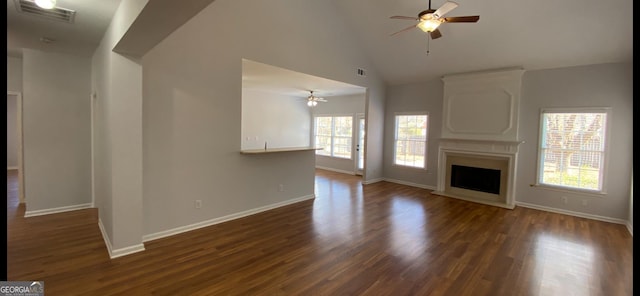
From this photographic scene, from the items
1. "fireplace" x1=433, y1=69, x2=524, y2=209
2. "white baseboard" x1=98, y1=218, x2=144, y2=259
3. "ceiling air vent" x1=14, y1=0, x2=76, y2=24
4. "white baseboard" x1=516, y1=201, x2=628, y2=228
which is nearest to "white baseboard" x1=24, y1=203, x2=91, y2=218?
"white baseboard" x1=98, y1=218, x2=144, y2=259

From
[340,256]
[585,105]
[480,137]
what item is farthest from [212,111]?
[585,105]

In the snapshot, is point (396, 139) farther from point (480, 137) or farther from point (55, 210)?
point (55, 210)

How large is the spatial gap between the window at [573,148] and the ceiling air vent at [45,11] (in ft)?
23.1

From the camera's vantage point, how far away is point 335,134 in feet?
30.9

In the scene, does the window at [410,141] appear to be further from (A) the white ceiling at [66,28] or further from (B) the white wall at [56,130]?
(B) the white wall at [56,130]

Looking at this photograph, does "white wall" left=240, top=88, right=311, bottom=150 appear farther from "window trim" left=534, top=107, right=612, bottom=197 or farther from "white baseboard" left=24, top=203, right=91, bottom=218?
"window trim" left=534, top=107, right=612, bottom=197

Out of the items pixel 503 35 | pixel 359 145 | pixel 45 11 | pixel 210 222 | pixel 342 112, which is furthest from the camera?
pixel 342 112

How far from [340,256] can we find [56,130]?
15.7ft

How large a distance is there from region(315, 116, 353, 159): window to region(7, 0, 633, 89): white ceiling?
296 centimetres

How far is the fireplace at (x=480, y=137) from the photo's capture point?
5457 mm

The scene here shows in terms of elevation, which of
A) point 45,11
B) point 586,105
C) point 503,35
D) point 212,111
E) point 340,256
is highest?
point 503,35

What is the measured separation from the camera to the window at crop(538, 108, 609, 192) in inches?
189

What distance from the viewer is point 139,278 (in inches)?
103

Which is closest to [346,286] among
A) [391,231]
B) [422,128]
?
[391,231]
